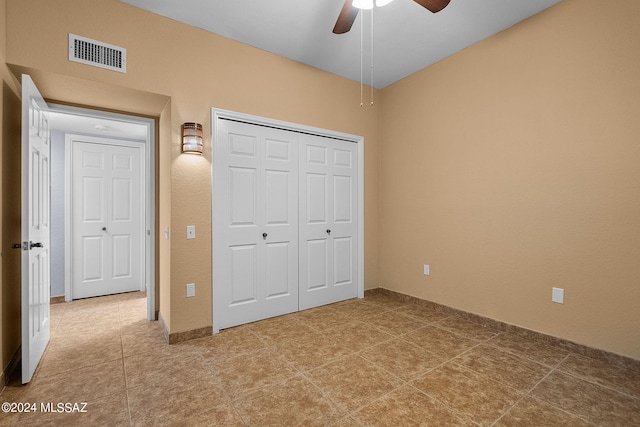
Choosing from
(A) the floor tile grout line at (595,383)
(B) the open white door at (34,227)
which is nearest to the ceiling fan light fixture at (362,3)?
(B) the open white door at (34,227)

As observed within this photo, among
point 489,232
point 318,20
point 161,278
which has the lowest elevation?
point 161,278

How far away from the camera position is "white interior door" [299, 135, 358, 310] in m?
3.63

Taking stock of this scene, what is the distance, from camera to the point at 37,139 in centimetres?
235

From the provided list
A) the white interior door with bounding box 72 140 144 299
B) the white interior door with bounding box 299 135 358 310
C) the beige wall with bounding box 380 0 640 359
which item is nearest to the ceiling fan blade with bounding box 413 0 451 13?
the beige wall with bounding box 380 0 640 359

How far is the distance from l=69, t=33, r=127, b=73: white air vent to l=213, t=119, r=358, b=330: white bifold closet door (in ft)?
3.04

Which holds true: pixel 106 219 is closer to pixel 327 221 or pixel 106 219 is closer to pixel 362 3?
pixel 327 221

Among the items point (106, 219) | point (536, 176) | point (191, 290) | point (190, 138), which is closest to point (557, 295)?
point (536, 176)

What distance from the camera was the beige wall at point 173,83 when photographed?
7.38 feet

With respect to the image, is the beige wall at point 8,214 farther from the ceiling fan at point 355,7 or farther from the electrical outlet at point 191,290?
the ceiling fan at point 355,7

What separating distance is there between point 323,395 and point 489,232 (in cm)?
228

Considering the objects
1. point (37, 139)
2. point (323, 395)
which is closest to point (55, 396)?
point (323, 395)

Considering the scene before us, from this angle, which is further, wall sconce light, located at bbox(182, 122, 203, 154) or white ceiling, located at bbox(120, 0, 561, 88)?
wall sconce light, located at bbox(182, 122, 203, 154)

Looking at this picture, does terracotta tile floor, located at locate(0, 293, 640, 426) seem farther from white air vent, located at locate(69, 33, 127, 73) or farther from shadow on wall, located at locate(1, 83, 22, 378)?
white air vent, located at locate(69, 33, 127, 73)

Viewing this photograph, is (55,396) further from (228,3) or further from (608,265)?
(608,265)
